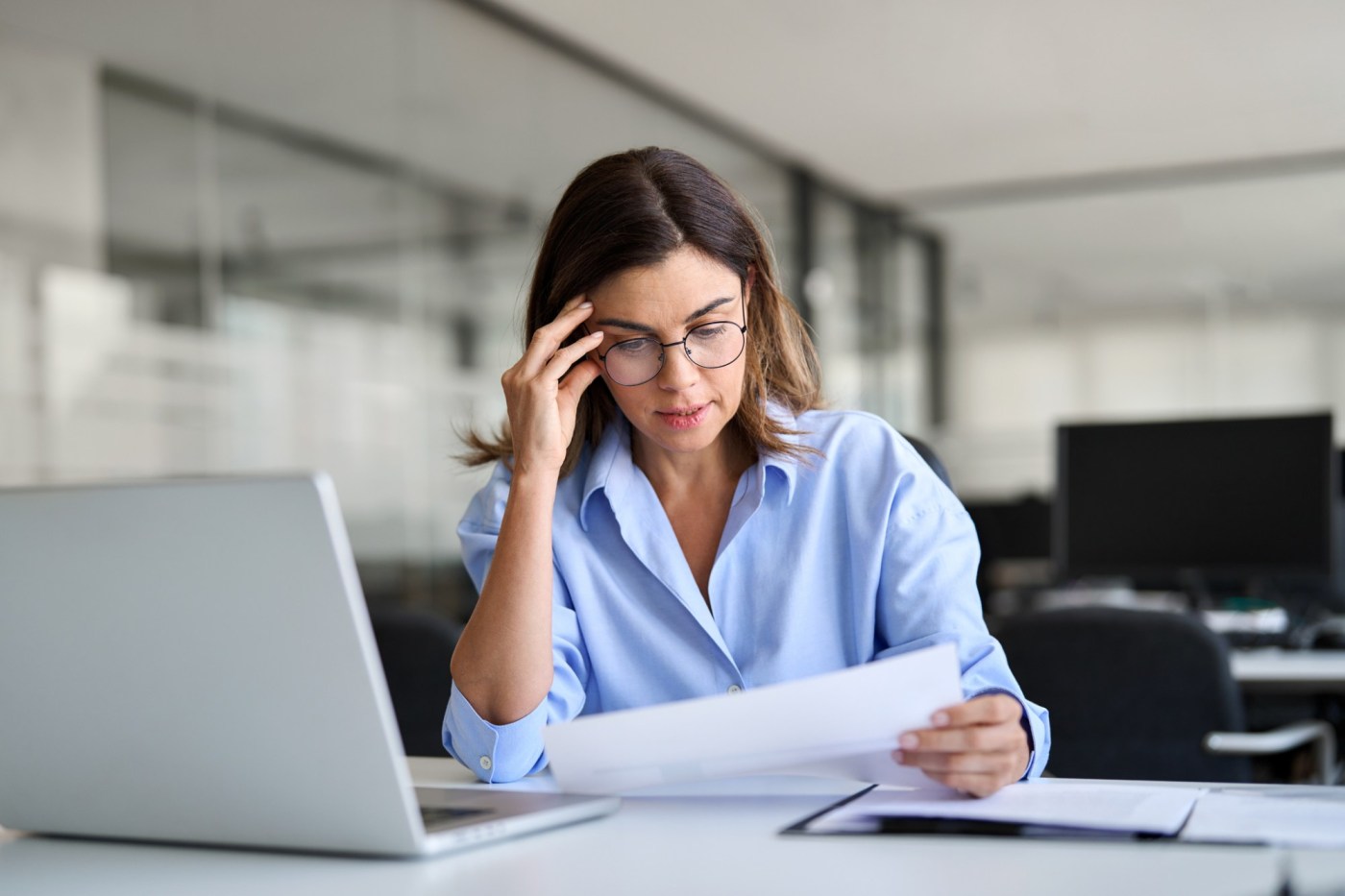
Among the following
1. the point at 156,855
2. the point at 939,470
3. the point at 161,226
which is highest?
the point at 161,226

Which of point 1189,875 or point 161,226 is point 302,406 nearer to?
point 161,226

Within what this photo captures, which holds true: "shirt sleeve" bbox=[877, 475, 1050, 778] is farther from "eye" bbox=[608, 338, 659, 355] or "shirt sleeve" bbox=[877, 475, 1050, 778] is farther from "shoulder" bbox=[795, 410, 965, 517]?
"eye" bbox=[608, 338, 659, 355]

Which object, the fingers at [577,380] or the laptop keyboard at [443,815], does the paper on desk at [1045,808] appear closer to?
the laptop keyboard at [443,815]

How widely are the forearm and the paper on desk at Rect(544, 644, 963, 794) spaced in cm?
23

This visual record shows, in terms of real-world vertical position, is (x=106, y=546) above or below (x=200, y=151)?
below

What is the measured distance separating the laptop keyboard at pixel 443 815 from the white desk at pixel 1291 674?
75.1 inches

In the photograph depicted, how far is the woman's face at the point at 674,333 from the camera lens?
140 cm

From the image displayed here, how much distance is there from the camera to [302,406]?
157 inches

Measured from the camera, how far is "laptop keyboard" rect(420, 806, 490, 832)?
0.96 m

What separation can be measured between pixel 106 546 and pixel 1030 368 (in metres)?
7.81

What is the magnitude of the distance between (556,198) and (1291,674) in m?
1.96

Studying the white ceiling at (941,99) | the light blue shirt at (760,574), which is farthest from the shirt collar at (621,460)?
the white ceiling at (941,99)

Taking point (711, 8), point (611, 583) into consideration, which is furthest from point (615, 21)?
point (611, 583)

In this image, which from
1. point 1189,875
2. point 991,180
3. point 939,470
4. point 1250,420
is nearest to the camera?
point 1189,875
